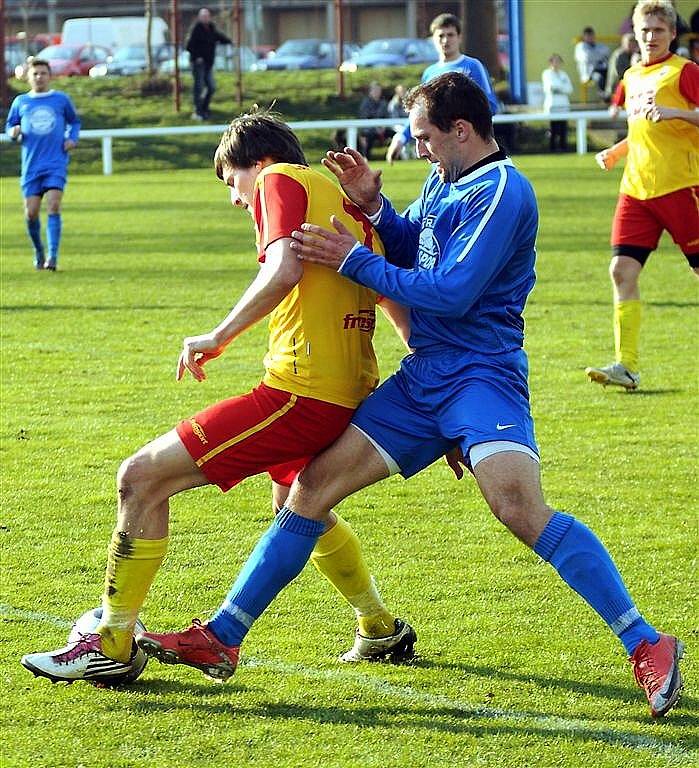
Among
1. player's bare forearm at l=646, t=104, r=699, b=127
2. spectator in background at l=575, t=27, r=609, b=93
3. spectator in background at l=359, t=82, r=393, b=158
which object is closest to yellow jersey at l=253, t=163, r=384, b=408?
player's bare forearm at l=646, t=104, r=699, b=127

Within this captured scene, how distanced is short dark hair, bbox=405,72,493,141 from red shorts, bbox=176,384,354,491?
94 centimetres

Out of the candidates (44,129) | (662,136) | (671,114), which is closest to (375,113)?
(44,129)

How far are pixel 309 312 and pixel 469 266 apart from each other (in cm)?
51

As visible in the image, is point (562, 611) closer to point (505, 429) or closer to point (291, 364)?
point (505, 429)

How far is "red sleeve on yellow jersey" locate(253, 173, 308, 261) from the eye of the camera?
4398mm

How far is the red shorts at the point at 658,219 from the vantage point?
920 cm

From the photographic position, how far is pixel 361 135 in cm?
2986

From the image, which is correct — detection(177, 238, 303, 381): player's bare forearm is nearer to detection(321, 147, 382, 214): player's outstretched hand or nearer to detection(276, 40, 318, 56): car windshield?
detection(321, 147, 382, 214): player's outstretched hand

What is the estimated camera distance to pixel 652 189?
9.22 meters

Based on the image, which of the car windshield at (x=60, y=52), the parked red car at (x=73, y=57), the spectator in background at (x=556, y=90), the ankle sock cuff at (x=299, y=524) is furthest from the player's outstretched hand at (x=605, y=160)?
the car windshield at (x=60, y=52)

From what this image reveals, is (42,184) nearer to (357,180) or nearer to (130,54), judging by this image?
(357,180)

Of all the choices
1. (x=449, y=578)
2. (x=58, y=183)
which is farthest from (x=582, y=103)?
(x=449, y=578)

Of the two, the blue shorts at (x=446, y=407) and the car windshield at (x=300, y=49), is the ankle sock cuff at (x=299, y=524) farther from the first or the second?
the car windshield at (x=300, y=49)

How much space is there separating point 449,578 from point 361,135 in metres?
24.8
